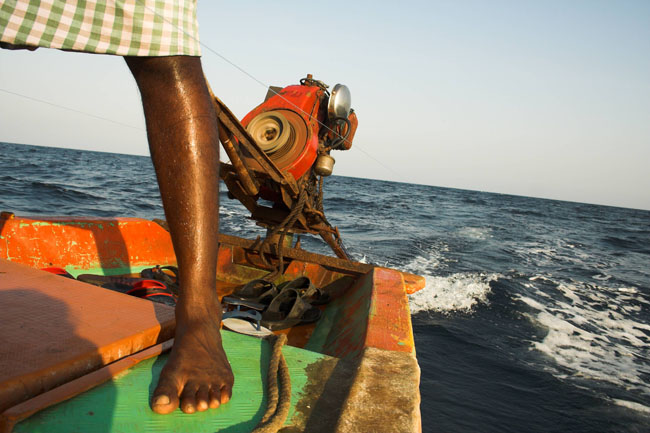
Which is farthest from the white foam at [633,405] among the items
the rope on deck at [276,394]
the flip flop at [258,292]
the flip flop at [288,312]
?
the rope on deck at [276,394]

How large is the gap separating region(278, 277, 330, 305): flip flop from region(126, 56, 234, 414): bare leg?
155 cm

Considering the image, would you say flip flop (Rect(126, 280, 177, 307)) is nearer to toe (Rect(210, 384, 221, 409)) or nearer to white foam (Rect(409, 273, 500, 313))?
toe (Rect(210, 384, 221, 409))

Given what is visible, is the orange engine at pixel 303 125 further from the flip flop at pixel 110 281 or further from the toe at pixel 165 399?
the toe at pixel 165 399

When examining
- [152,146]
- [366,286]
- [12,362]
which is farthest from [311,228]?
[12,362]

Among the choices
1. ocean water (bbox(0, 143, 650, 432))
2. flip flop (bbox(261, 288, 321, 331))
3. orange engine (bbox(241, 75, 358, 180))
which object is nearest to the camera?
flip flop (bbox(261, 288, 321, 331))

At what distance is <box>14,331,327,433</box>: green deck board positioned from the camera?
0.78 m

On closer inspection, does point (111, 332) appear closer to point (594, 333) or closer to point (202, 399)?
point (202, 399)

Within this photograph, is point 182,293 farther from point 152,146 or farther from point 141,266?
point 141,266

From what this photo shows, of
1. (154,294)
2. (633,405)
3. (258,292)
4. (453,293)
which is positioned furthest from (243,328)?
(453,293)

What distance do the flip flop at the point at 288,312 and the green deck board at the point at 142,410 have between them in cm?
119

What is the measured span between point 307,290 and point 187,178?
1.76 m

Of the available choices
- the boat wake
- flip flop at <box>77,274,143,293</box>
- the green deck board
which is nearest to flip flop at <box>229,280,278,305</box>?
flip flop at <box>77,274,143,293</box>

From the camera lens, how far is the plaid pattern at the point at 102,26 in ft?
3.15

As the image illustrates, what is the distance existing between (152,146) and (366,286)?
5.29 feet
